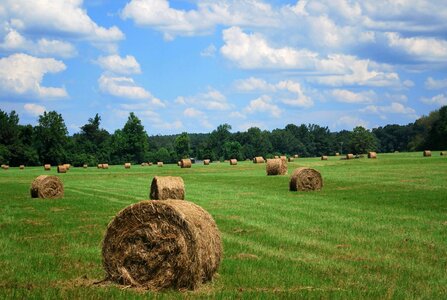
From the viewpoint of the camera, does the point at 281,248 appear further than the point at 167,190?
No

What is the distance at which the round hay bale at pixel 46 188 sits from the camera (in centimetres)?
3350

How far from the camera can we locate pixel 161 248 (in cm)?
1181

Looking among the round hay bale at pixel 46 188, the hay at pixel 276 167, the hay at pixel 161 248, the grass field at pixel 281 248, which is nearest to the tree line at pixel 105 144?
the hay at pixel 276 167

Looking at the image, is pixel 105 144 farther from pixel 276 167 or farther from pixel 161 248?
pixel 161 248

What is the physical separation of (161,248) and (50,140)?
12408 centimetres

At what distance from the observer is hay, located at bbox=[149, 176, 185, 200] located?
3158 centimetres

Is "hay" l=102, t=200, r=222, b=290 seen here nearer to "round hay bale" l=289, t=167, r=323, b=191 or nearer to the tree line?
"round hay bale" l=289, t=167, r=323, b=191

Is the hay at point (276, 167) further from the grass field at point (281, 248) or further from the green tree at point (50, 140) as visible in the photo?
the green tree at point (50, 140)

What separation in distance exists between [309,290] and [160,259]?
2.82 meters

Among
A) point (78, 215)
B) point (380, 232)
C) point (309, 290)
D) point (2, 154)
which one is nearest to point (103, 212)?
point (78, 215)

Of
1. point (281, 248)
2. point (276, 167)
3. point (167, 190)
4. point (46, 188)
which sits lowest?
point (281, 248)

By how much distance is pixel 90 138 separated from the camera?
7229 inches

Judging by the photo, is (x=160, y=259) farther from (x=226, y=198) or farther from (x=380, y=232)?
(x=226, y=198)

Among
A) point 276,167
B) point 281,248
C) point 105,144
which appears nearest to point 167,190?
point 281,248
